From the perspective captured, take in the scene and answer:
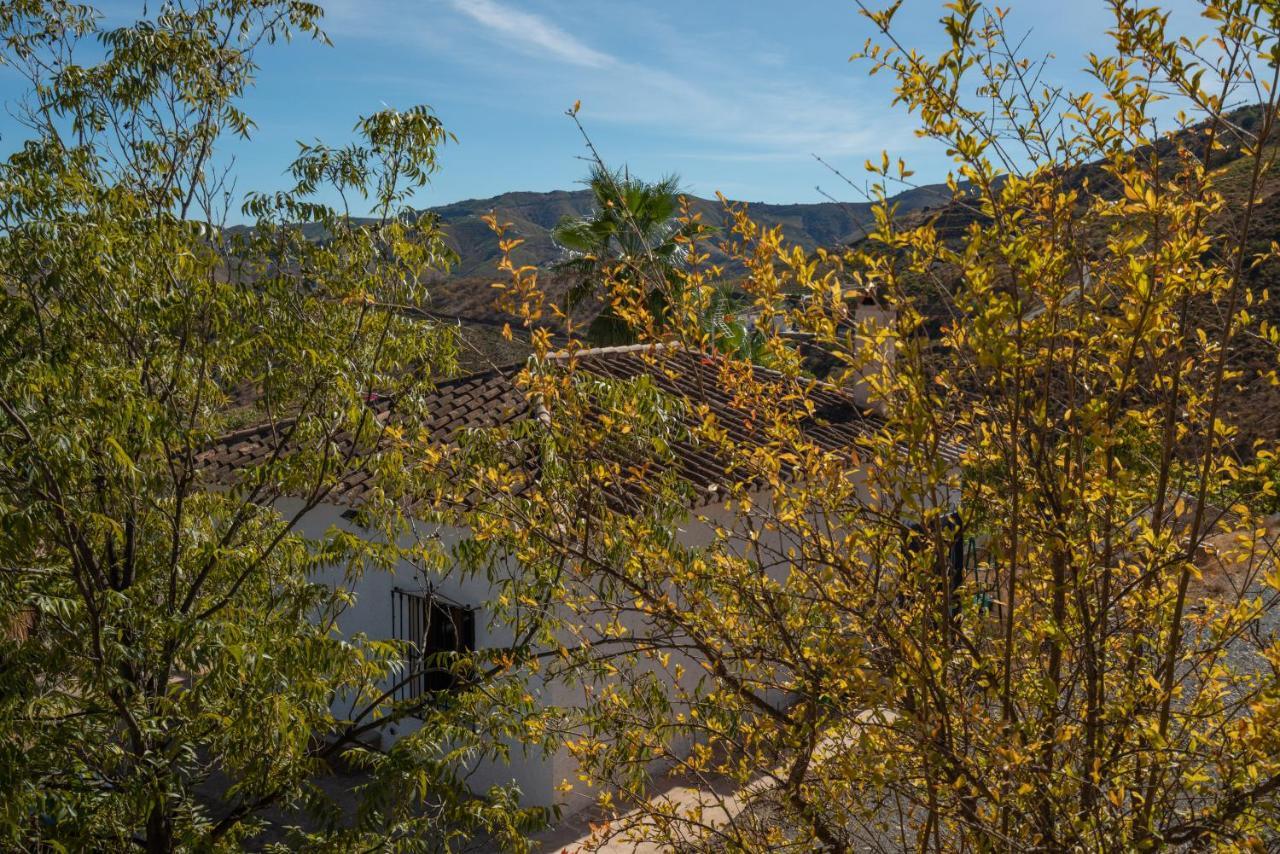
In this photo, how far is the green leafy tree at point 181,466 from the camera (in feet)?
14.3

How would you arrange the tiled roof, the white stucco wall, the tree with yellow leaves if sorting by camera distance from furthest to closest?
the tiled roof < the white stucco wall < the tree with yellow leaves

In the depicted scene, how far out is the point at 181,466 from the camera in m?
Result: 5.48

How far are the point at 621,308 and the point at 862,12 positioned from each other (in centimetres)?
152

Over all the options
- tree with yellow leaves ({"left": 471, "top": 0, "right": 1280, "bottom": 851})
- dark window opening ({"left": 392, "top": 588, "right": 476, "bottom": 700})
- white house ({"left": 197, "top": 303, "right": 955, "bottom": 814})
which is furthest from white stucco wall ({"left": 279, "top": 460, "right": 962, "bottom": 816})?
tree with yellow leaves ({"left": 471, "top": 0, "right": 1280, "bottom": 851})

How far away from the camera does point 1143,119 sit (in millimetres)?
2801

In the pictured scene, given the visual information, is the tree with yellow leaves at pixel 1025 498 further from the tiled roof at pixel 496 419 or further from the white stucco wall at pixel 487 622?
the tiled roof at pixel 496 419

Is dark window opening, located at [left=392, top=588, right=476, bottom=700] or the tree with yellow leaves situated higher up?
the tree with yellow leaves

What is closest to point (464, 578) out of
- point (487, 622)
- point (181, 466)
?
point (487, 622)

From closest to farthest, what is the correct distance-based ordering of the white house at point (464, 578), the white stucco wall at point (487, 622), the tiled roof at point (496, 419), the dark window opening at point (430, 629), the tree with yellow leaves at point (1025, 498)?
the tree with yellow leaves at point (1025, 498) < the white stucco wall at point (487, 622) < the white house at point (464, 578) < the tiled roof at point (496, 419) < the dark window opening at point (430, 629)

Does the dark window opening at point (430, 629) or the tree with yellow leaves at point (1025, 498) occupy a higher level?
the tree with yellow leaves at point (1025, 498)

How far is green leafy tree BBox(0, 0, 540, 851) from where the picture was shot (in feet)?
14.3

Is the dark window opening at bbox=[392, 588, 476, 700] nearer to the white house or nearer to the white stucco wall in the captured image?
the white house

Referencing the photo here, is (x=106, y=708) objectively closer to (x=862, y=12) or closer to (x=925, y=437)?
(x=925, y=437)

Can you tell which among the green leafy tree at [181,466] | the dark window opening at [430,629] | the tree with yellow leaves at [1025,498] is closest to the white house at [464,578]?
the dark window opening at [430,629]
